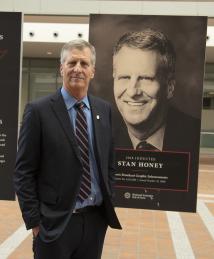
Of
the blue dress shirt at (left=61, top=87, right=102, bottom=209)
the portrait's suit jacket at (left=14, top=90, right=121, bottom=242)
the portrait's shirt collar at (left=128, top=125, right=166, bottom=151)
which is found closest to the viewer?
the portrait's suit jacket at (left=14, top=90, right=121, bottom=242)

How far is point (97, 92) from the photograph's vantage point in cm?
420

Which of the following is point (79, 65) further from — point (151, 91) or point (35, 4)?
point (35, 4)

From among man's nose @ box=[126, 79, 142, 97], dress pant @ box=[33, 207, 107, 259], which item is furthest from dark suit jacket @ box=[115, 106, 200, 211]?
dress pant @ box=[33, 207, 107, 259]

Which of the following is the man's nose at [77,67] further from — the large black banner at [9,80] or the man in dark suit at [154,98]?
the large black banner at [9,80]

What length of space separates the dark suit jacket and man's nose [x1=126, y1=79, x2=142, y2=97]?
1.03ft

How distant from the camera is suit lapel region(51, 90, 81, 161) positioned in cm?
246

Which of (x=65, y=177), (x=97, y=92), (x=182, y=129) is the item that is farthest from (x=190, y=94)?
(x=65, y=177)

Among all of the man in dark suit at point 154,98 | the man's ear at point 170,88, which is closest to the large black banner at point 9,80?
the man in dark suit at point 154,98

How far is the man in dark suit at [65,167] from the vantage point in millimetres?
2453

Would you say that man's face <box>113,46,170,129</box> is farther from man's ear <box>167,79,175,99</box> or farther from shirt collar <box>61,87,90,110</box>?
shirt collar <box>61,87,90,110</box>

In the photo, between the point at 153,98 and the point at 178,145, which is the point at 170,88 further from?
the point at 178,145

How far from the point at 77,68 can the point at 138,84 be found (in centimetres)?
171

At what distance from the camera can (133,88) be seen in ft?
13.6

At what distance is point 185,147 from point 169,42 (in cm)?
96
